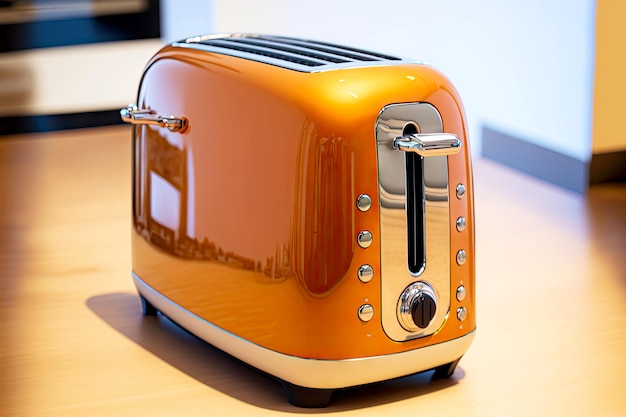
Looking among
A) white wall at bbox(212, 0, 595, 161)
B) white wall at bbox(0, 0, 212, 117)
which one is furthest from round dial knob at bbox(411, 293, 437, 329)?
white wall at bbox(0, 0, 212, 117)

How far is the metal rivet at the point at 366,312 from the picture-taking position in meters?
0.64

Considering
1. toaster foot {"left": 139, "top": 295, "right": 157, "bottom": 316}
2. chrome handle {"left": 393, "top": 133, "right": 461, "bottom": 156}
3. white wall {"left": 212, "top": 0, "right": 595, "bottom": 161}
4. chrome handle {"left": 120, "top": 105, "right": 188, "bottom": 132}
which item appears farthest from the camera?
white wall {"left": 212, "top": 0, "right": 595, "bottom": 161}

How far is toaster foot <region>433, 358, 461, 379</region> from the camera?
0.71 m

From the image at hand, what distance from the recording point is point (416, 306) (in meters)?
0.65

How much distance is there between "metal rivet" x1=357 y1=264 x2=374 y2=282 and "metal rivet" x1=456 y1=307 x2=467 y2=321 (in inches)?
3.4

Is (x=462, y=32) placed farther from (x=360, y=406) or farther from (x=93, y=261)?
(x=360, y=406)

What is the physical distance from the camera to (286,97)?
25.2 inches

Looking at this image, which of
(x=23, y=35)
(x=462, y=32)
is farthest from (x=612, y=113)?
(x=23, y=35)

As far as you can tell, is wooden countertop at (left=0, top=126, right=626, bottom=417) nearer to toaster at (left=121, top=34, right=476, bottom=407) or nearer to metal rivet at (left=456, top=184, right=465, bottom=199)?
toaster at (left=121, top=34, right=476, bottom=407)

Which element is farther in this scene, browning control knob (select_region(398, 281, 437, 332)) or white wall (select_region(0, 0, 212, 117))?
white wall (select_region(0, 0, 212, 117))

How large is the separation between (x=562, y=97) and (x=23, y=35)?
1.04m

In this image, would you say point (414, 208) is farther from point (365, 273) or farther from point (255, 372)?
point (255, 372)

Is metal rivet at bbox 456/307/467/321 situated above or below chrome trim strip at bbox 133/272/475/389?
above

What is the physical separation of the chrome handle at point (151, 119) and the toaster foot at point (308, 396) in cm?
21
